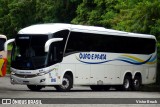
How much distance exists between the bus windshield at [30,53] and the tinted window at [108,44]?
5.04 ft

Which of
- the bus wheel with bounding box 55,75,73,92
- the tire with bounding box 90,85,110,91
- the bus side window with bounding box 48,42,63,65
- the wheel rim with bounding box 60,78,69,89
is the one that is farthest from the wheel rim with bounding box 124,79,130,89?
the bus side window with bounding box 48,42,63,65

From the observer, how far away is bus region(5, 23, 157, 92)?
26297 millimetres

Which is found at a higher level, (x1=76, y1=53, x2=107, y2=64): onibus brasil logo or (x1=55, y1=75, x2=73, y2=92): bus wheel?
(x1=76, y1=53, x2=107, y2=64): onibus brasil logo

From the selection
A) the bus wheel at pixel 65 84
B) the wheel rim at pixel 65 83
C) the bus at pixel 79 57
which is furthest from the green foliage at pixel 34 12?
the wheel rim at pixel 65 83

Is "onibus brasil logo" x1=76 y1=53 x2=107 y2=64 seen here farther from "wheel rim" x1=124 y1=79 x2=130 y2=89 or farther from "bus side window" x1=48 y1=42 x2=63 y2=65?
"wheel rim" x1=124 y1=79 x2=130 y2=89

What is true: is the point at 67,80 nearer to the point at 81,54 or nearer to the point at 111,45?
the point at 81,54

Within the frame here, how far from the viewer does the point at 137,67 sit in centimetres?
3291

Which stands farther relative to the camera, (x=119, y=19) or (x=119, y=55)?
(x=119, y=19)

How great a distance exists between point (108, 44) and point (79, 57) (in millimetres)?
3036

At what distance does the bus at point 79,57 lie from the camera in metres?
26.3

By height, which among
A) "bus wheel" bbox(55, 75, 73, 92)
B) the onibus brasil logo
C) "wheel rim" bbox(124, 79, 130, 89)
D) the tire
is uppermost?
the onibus brasil logo

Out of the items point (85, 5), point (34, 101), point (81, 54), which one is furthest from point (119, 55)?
point (85, 5)

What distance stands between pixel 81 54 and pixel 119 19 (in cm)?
1035

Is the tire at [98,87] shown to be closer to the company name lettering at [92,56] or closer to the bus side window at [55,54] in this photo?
the company name lettering at [92,56]
